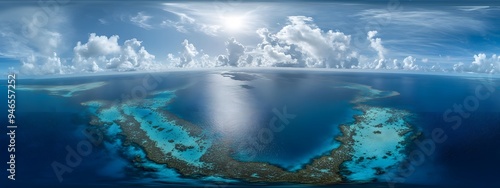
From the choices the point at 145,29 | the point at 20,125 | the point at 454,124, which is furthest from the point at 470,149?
the point at 20,125

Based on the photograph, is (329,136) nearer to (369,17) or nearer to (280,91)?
(280,91)

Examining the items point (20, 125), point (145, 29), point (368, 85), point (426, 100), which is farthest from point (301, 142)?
point (20, 125)

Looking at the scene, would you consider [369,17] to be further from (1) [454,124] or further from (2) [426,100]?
(1) [454,124]

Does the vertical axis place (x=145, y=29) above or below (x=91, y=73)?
above

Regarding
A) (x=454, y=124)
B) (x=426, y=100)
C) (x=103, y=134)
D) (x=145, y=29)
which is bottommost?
(x=103, y=134)

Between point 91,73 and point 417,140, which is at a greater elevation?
point 91,73

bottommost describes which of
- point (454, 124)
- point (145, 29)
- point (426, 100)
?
point (454, 124)
